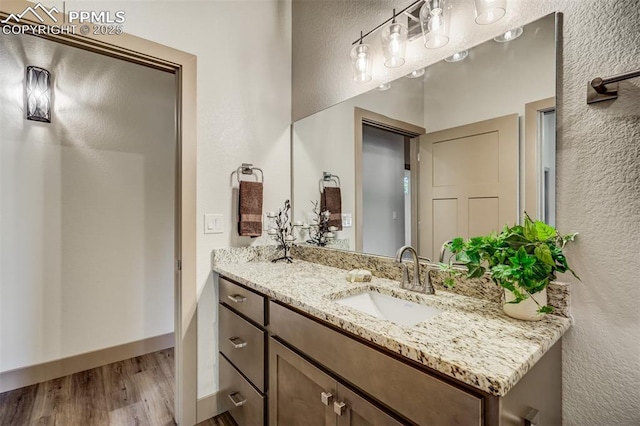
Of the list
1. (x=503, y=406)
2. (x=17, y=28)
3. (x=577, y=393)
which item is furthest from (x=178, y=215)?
(x=577, y=393)

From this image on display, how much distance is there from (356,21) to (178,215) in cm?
150

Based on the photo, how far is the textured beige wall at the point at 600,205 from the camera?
86 centimetres

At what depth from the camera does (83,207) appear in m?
2.30

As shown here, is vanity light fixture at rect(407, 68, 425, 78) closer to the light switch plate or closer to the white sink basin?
the white sink basin

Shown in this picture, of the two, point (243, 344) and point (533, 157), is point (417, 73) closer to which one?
point (533, 157)

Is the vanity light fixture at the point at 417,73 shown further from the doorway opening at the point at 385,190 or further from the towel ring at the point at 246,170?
the towel ring at the point at 246,170

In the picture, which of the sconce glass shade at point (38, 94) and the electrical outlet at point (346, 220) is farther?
the sconce glass shade at point (38, 94)

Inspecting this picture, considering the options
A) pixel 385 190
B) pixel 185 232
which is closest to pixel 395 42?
pixel 385 190

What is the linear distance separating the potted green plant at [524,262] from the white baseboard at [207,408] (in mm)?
1677

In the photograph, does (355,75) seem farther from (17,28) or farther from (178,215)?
(17,28)

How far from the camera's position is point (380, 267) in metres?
1.54

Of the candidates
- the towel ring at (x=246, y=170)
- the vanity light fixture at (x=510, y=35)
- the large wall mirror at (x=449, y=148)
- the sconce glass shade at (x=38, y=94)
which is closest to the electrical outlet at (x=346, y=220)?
the large wall mirror at (x=449, y=148)

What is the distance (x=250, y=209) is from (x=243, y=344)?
2.61ft

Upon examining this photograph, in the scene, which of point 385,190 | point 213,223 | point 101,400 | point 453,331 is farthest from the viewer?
point 101,400
